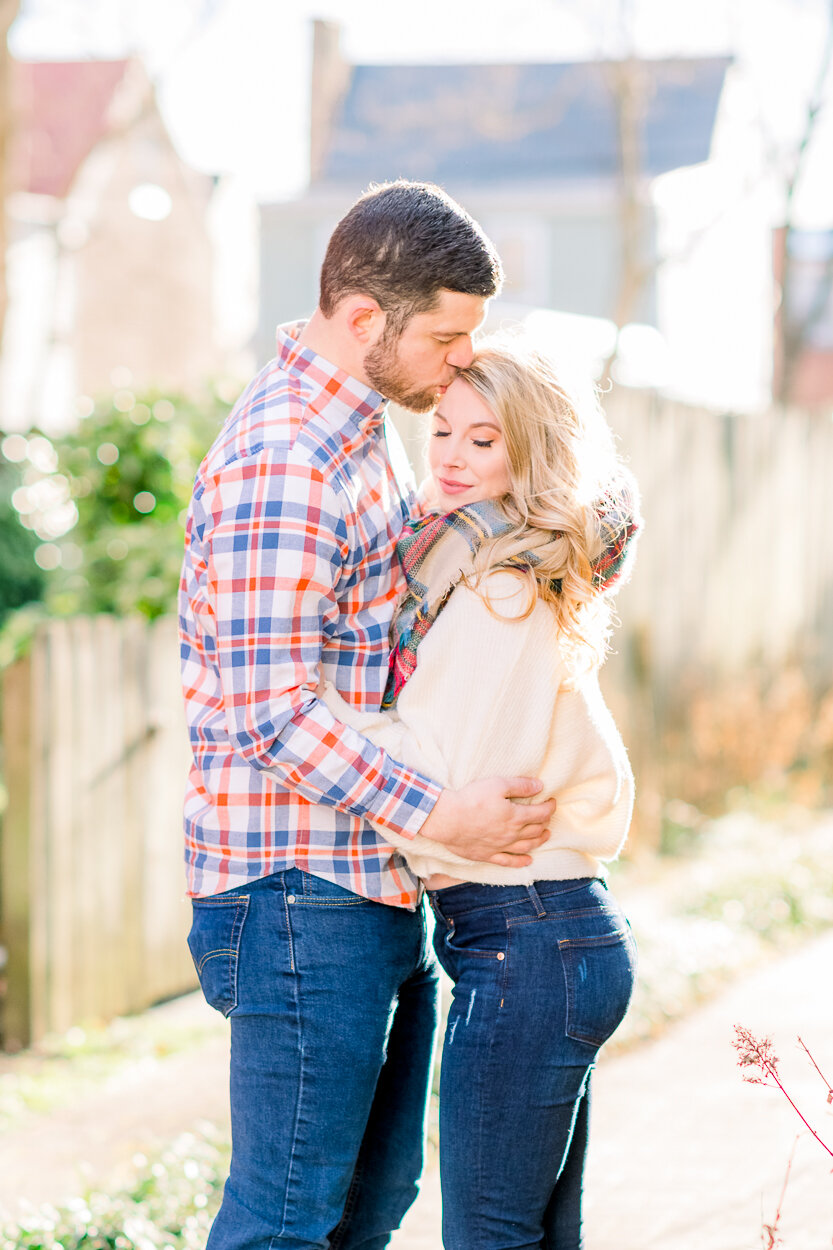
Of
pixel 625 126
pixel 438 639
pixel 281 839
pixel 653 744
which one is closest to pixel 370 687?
pixel 438 639

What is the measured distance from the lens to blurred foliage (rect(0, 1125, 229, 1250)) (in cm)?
272

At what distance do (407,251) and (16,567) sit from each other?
9.47 metres

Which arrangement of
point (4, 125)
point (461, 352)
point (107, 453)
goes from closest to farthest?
1. point (461, 352)
2. point (107, 453)
3. point (4, 125)

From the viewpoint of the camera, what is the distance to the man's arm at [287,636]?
1.90m

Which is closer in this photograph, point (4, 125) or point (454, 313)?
point (454, 313)

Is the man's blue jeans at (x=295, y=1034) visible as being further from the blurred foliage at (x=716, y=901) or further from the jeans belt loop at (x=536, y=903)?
the blurred foliage at (x=716, y=901)

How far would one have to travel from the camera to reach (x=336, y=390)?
2066mm

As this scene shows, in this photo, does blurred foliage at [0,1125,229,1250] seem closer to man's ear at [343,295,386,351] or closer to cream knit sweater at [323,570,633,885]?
cream knit sweater at [323,570,633,885]

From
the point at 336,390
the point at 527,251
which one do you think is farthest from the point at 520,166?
the point at 336,390

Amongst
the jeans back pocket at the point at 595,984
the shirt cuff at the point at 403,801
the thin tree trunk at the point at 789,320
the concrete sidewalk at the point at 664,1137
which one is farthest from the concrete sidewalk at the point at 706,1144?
the thin tree trunk at the point at 789,320

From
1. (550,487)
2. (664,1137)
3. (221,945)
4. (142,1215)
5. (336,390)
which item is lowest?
(664,1137)

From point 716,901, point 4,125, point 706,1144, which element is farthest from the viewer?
point 4,125

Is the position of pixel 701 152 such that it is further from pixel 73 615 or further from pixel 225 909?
pixel 225 909

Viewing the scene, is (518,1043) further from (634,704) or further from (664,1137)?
(634,704)
